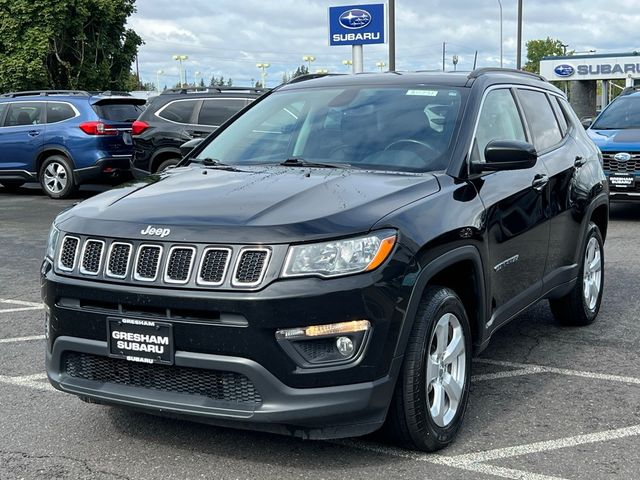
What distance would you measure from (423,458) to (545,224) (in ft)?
6.42

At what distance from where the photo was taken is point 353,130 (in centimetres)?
486

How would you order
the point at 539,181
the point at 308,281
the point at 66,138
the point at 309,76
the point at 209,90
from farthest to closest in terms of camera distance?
the point at 66,138 → the point at 209,90 → the point at 309,76 → the point at 539,181 → the point at 308,281

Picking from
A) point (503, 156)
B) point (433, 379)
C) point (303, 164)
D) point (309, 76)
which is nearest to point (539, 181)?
point (503, 156)

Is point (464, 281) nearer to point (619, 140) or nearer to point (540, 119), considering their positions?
point (540, 119)

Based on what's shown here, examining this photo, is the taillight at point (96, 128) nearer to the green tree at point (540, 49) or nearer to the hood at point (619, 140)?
the hood at point (619, 140)

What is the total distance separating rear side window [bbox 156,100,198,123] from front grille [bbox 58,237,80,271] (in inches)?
420

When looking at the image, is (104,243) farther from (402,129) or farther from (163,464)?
(402,129)

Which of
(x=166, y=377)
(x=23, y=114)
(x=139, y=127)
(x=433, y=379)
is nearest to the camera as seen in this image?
(x=166, y=377)

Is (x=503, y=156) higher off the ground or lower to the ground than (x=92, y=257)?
higher

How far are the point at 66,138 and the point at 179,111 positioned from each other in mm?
2590

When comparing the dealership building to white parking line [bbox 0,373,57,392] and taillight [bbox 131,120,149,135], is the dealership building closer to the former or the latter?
taillight [bbox 131,120,149,135]

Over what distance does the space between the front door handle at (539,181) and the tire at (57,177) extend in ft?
39.4

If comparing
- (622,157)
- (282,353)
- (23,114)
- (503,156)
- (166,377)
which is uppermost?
(23,114)

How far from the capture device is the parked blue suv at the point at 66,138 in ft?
51.1
